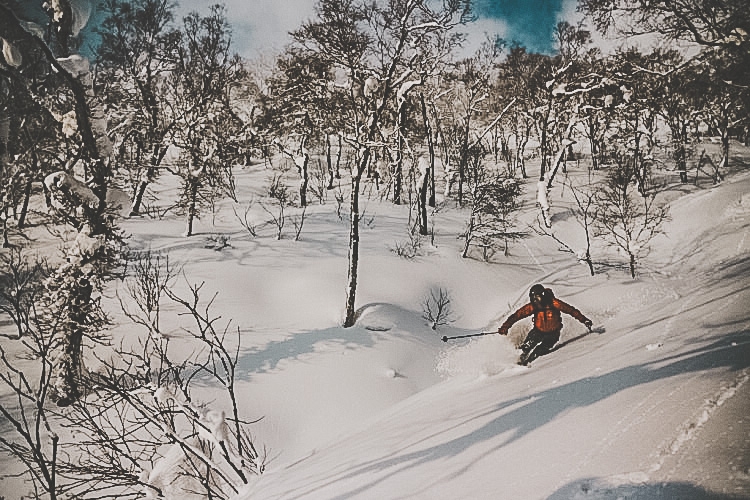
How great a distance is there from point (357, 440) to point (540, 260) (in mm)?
15191

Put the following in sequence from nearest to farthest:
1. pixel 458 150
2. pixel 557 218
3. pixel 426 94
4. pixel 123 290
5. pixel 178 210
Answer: pixel 123 290 → pixel 178 210 → pixel 557 218 → pixel 426 94 → pixel 458 150

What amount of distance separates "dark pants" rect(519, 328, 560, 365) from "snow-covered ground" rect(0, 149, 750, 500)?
10.3 inches

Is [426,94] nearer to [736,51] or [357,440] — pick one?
[736,51]

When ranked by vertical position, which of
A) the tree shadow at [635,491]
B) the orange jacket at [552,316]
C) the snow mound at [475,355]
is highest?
the tree shadow at [635,491]

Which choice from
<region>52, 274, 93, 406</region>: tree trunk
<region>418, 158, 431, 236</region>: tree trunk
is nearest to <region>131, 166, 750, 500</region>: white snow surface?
<region>418, 158, 431, 236</region>: tree trunk

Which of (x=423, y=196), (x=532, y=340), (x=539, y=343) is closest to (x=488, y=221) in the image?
(x=423, y=196)

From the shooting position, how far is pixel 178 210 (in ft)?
67.7

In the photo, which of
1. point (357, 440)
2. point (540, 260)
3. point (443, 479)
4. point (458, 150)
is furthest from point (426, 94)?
point (443, 479)

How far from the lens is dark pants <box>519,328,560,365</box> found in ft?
22.8

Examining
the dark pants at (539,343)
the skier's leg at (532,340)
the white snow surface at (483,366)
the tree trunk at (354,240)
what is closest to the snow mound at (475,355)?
the white snow surface at (483,366)

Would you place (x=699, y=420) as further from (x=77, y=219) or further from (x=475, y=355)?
(x=77, y=219)

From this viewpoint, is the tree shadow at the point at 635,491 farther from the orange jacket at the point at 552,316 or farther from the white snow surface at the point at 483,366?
the orange jacket at the point at 552,316

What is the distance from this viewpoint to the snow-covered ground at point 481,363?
2586 mm

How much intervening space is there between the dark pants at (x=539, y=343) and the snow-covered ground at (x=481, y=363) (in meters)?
0.26
